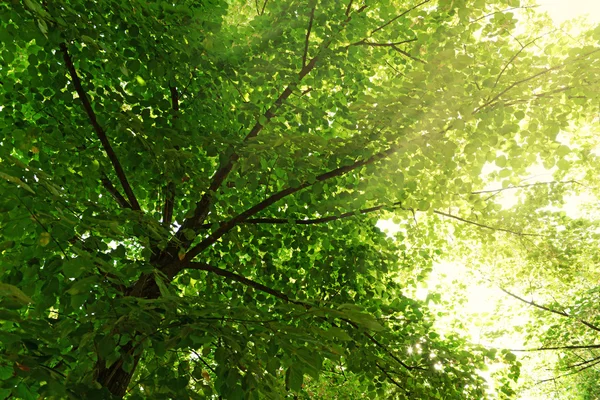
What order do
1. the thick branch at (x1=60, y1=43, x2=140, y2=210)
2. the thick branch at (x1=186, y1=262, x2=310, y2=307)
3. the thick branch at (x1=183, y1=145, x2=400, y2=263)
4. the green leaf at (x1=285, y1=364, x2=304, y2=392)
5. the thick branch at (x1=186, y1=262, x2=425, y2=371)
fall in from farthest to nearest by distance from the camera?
the thick branch at (x1=186, y1=262, x2=310, y2=307), the thick branch at (x1=186, y1=262, x2=425, y2=371), the thick branch at (x1=183, y1=145, x2=400, y2=263), the thick branch at (x1=60, y1=43, x2=140, y2=210), the green leaf at (x1=285, y1=364, x2=304, y2=392)

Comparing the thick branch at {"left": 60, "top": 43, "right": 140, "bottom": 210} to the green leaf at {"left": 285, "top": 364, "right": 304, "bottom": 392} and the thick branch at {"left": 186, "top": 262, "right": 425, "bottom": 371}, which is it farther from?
the green leaf at {"left": 285, "top": 364, "right": 304, "bottom": 392}

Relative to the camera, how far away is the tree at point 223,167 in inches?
78.7

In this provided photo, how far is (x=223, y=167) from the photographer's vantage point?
397 centimetres

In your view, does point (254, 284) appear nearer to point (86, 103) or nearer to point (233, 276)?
point (233, 276)

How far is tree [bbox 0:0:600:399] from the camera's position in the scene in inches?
78.7

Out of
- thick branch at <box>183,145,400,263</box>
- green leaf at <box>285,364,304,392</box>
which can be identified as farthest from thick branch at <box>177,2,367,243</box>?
green leaf at <box>285,364,304,392</box>

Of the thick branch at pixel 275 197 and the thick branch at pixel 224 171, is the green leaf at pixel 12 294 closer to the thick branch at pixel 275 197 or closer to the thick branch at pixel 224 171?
the thick branch at pixel 275 197

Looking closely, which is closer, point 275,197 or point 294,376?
point 294,376

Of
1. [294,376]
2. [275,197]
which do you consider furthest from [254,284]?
[294,376]

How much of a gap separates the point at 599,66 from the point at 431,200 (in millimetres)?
2095

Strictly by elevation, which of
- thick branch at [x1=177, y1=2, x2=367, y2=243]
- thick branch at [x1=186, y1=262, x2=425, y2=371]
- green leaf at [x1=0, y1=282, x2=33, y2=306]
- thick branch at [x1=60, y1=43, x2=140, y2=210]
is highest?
Result: thick branch at [x1=177, y1=2, x2=367, y2=243]

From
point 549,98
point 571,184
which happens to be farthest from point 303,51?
point 571,184

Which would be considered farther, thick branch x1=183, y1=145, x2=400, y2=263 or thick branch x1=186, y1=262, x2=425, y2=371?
thick branch x1=186, y1=262, x2=425, y2=371

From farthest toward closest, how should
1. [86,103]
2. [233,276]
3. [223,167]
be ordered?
1. [233,276]
2. [223,167]
3. [86,103]
